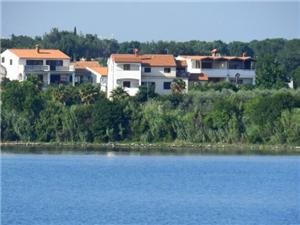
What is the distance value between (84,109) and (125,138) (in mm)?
2228

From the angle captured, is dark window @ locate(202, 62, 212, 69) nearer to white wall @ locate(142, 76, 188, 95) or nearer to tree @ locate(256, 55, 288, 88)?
tree @ locate(256, 55, 288, 88)

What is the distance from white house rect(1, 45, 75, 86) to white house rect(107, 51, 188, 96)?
2729 millimetres

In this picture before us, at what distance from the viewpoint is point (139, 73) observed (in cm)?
7519

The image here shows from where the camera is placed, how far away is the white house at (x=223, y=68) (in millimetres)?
79188

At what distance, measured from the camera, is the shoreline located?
61.9 meters

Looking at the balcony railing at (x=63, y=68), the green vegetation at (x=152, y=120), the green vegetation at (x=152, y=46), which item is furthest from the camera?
the green vegetation at (x=152, y=46)

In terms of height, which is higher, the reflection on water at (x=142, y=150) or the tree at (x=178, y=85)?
the tree at (x=178, y=85)

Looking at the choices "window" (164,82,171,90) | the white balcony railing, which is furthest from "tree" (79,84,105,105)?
"window" (164,82,171,90)

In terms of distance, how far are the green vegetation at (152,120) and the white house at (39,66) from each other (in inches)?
348

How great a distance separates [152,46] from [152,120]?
54048mm

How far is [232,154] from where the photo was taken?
59781mm

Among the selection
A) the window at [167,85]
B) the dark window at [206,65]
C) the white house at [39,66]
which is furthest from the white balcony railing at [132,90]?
the dark window at [206,65]

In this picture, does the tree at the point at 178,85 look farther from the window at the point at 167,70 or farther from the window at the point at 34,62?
the window at the point at 34,62

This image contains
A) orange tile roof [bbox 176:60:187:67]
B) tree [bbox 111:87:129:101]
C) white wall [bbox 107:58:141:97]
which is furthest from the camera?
orange tile roof [bbox 176:60:187:67]
